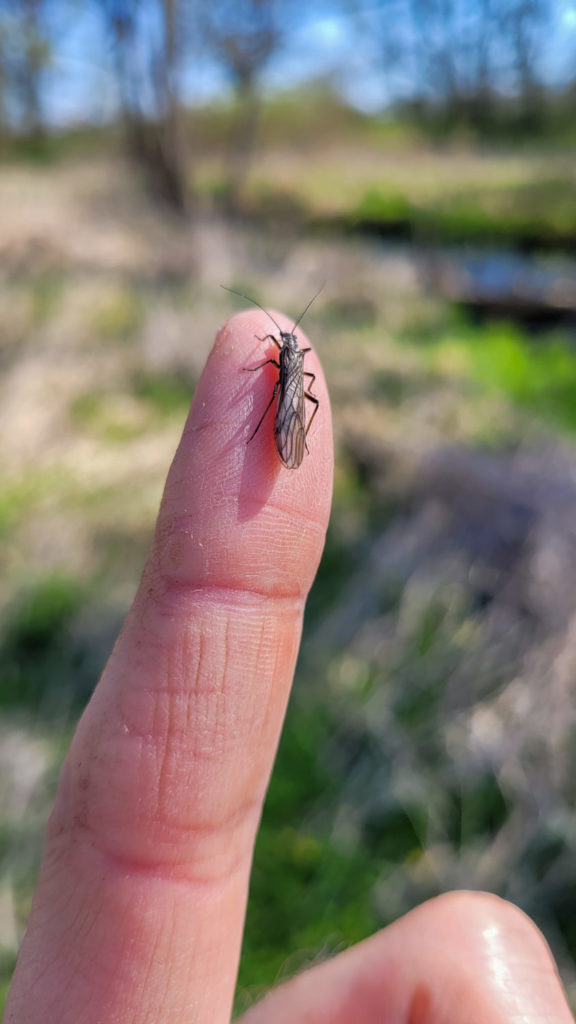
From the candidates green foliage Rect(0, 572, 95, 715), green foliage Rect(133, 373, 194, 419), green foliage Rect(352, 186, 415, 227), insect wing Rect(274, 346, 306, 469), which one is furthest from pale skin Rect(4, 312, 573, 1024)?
green foliage Rect(352, 186, 415, 227)

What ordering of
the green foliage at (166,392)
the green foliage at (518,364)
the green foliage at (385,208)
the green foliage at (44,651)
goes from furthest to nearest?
the green foliage at (385,208)
the green foliage at (518,364)
the green foliage at (166,392)
the green foliage at (44,651)

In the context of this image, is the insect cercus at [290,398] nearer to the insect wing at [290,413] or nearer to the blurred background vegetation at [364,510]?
the insect wing at [290,413]

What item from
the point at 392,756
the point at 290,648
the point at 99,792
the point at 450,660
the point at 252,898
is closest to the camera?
the point at 99,792

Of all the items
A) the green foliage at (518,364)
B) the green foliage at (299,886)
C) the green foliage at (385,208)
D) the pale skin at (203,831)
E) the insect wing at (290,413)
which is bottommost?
the green foliage at (299,886)

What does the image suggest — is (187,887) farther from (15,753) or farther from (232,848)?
(15,753)

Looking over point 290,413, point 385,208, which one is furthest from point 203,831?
point 385,208

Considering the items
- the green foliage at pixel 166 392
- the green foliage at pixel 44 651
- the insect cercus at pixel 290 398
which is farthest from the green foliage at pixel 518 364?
the green foliage at pixel 44 651

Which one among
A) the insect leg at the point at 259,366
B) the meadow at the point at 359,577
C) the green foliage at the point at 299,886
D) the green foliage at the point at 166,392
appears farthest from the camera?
the green foliage at the point at 166,392

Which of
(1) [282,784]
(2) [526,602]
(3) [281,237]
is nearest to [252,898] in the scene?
(1) [282,784]
